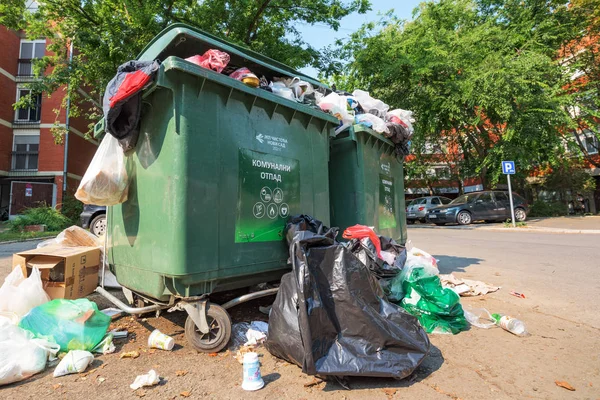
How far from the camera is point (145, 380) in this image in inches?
79.2

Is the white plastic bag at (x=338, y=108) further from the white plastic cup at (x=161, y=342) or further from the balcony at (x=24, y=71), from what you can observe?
the balcony at (x=24, y=71)

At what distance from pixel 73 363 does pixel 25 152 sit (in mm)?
21337

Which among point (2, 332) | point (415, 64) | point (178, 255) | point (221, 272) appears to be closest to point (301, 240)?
point (221, 272)

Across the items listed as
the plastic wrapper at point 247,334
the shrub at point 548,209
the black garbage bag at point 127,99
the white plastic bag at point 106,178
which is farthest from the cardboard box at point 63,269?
the shrub at point 548,209

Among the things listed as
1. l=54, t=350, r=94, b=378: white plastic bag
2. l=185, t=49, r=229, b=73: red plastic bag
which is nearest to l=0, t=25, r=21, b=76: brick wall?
l=185, t=49, r=229, b=73: red plastic bag

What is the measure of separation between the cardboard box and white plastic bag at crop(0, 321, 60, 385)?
0.82 m

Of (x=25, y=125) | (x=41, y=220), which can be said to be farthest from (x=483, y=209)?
(x=25, y=125)

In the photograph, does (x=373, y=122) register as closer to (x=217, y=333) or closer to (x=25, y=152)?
(x=217, y=333)

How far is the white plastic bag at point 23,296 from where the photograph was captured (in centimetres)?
264

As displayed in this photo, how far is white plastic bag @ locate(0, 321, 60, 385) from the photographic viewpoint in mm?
2045

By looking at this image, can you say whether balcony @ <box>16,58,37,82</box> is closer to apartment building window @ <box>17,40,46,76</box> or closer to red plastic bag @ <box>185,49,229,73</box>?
apartment building window @ <box>17,40,46,76</box>

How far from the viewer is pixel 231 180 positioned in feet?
8.31

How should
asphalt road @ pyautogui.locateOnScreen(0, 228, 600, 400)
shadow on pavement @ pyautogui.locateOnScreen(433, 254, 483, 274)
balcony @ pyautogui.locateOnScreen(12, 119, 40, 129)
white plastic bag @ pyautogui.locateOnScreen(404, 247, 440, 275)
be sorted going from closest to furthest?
asphalt road @ pyautogui.locateOnScreen(0, 228, 600, 400) < white plastic bag @ pyautogui.locateOnScreen(404, 247, 440, 275) < shadow on pavement @ pyautogui.locateOnScreen(433, 254, 483, 274) < balcony @ pyautogui.locateOnScreen(12, 119, 40, 129)

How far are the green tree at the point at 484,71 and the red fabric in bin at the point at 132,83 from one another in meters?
13.7
